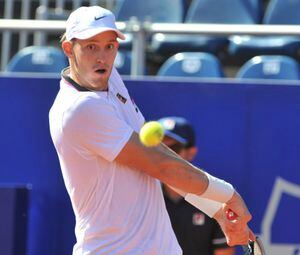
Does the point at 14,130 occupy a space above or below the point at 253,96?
below

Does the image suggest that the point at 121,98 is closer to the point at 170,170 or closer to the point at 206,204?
the point at 170,170

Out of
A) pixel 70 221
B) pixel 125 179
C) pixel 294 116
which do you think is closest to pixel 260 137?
pixel 294 116

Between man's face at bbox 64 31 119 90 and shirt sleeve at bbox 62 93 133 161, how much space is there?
0.10 m

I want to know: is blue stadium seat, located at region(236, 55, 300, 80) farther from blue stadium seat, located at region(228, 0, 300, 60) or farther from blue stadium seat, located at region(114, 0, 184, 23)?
blue stadium seat, located at region(114, 0, 184, 23)

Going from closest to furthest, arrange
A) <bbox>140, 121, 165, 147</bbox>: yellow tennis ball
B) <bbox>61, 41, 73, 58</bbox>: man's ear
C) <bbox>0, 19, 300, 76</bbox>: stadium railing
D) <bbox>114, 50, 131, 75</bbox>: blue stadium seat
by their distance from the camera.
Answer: <bbox>140, 121, 165, 147</bbox>: yellow tennis ball < <bbox>61, 41, 73, 58</bbox>: man's ear < <bbox>0, 19, 300, 76</bbox>: stadium railing < <bbox>114, 50, 131, 75</bbox>: blue stadium seat

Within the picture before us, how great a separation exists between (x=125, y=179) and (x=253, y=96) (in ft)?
6.31

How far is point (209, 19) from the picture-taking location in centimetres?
673

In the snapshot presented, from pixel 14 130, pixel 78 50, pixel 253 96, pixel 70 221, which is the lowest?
pixel 70 221

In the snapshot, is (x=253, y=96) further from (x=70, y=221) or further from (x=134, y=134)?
(x=134, y=134)

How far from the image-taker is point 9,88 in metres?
5.13

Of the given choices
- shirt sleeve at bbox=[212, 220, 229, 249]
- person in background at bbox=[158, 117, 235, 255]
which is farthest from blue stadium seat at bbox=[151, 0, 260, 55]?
shirt sleeve at bbox=[212, 220, 229, 249]

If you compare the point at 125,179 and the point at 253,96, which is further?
the point at 253,96

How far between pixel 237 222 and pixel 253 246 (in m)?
0.30

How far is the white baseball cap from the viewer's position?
3176 mm
